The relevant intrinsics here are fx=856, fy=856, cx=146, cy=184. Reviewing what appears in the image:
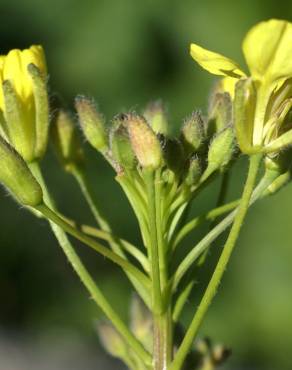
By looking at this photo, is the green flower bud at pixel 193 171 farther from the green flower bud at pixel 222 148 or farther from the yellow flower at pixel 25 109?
the yellow flower at pixel 25 109

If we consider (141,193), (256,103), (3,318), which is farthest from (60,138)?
(3,318)

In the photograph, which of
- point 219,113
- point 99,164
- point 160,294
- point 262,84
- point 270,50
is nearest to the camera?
point 270,50

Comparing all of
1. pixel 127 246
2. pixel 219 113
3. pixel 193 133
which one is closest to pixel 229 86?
pixel 219 113

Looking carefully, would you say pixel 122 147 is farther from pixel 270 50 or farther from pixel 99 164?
pixel 99 164

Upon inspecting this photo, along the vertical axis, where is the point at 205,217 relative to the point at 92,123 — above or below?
below

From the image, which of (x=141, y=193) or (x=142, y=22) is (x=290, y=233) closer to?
(x=142, y=22)

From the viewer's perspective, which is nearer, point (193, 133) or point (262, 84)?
point (262, 84)
